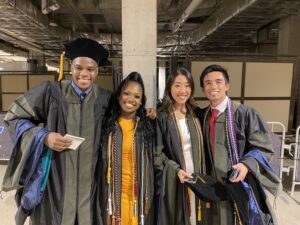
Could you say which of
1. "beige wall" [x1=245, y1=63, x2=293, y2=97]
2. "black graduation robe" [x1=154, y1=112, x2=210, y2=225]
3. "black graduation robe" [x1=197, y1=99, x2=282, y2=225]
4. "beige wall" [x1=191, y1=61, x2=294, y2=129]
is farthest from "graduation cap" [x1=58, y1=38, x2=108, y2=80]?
"beige wall" [x1=245, y1=63, x2=293, y2=97]

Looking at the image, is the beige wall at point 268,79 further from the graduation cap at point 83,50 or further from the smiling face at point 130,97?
the graduation cap at point 83,50

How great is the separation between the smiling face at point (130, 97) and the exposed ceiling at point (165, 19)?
2488mm

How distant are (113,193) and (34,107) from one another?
2.25 ft

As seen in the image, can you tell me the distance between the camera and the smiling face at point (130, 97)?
1657 millimetres

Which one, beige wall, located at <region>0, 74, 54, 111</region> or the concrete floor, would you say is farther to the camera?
beige wall, located at <region>0, 74, 54, 111</region>

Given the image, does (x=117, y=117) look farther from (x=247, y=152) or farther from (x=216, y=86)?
(x=247, y=152)

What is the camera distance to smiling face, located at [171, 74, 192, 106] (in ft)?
5.69

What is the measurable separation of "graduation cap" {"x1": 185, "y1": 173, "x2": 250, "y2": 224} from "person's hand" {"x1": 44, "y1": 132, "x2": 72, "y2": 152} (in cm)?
73

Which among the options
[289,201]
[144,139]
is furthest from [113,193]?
[289,201]

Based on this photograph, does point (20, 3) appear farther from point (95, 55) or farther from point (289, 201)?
point (289, 201)

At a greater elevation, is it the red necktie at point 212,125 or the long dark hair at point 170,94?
the long dark hair at point 170,94

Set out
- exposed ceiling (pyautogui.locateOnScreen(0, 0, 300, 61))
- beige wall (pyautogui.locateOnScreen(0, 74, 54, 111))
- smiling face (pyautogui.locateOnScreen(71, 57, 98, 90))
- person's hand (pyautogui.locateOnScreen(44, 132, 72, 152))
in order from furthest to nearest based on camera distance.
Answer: beige wall (pyautogui.locateOnScreen(0, 74, 54, 111)) → exposed ceiling (pyautogui.locateOnScreen(0, 0, 300, 61)) → smiling face (pyautogui.locateOnScreen(71, 57, 98, 90)) → person's hand (pyautogui.locateOnScreen(44, 132, 72, 152))

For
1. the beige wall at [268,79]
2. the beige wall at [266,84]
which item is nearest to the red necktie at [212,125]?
the beige wall at [266,84]

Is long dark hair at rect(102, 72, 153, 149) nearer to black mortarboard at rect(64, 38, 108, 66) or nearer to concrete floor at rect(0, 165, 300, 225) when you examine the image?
black mortarboard at rect(64, 38, 108, 66)
